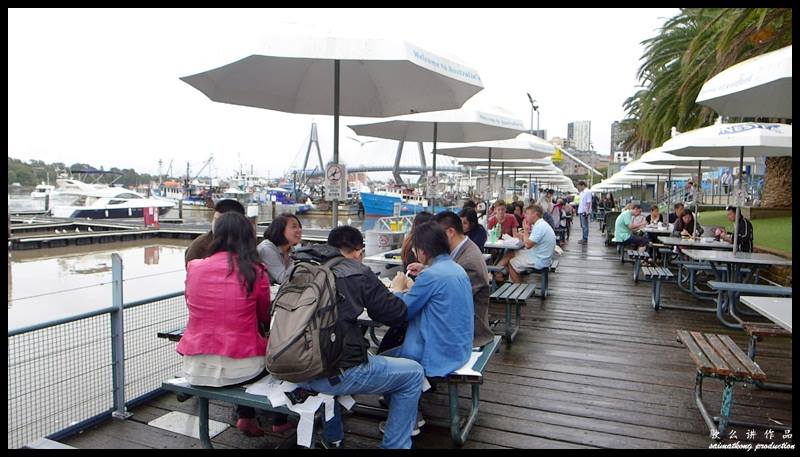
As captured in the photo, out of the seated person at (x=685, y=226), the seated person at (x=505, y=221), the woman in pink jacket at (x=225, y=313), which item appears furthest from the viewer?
the seated person at (x=685, y=226)

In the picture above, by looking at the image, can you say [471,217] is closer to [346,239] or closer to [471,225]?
[471,225]

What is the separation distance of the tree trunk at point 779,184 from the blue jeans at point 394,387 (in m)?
17.9

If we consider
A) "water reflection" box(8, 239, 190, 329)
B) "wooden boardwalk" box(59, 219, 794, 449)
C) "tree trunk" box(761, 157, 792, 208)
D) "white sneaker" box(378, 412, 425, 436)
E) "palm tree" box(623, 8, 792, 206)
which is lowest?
"water reflection" box(8, 239, 190, 329)

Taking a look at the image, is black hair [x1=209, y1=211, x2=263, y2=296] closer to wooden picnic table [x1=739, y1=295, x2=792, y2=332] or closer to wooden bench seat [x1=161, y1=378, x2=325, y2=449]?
wooden bench seat [x1=161, y1=378, x2=325, y2=449]

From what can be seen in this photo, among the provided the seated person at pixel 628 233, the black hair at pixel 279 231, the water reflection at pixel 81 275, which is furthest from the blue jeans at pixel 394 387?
the seated person at pixel 628 233

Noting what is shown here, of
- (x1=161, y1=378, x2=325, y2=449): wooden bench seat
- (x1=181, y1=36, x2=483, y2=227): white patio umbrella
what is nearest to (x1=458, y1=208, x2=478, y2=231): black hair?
(x1=181, y1=36, x2=483, y2=227): white patio umbrella

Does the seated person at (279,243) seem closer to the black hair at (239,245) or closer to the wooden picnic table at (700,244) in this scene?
the black hair at (239,245)

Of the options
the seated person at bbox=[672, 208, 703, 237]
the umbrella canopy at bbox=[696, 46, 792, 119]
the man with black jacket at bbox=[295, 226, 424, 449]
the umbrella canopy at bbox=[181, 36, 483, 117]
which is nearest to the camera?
the man with black jacket at bbox=[295, 226, 424, 449]

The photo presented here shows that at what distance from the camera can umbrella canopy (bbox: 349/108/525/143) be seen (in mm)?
7066

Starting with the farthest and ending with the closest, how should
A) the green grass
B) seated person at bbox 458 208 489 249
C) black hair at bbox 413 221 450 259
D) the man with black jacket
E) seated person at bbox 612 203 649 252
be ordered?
seated person at bbox 612 203 649 252 → the green grass → seated person at bbox 458 208 489 249 → black hair at bbox 413 221 450 259 → the man with black jacket

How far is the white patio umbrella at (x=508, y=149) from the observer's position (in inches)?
411

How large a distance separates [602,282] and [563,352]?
433 centimetres

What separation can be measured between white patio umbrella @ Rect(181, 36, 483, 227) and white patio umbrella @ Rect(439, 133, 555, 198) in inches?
183

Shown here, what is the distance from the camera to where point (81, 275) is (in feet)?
62.5
